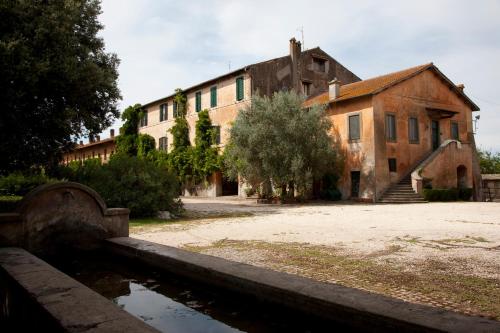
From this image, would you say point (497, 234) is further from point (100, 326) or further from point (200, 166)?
point (200, 166)

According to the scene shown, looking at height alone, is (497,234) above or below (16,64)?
below

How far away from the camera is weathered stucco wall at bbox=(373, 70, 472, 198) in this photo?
2309cm

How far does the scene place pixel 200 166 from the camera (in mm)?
30266

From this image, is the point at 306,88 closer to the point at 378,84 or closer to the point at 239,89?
the point at 239,89

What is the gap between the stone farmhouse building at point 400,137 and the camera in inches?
901

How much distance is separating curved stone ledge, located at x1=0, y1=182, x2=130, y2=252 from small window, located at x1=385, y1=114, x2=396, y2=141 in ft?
64.0

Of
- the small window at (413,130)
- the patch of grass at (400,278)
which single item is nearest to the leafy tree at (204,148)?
the small window at (413,130)

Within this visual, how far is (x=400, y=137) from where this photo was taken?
24.3 meters

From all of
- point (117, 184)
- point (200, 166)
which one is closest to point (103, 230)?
point (117, 184)

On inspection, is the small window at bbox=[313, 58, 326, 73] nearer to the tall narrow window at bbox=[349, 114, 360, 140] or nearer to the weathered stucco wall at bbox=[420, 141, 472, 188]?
the tall narrow window at bbox=[349, 114, 360, 140]

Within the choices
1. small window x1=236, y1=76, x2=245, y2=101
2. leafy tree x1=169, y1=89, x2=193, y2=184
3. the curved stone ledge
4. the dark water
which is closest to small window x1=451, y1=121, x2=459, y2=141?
small window x1=236, y1=76, x2=245, y2=101

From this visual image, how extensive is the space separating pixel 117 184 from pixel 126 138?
2567 cm

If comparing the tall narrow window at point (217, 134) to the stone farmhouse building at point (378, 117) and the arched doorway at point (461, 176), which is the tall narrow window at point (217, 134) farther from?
the arched doorway at point (461, 176)

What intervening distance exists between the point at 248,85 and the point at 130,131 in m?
16.3
